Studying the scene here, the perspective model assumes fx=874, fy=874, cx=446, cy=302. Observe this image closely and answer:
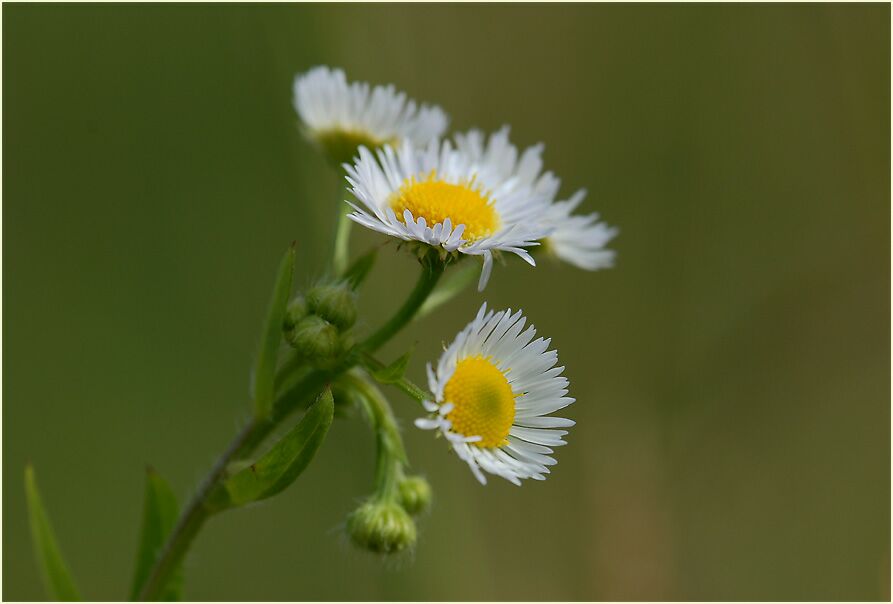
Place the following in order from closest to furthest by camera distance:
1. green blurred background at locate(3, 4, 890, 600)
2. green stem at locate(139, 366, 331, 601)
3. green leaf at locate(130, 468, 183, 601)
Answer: green stem at locate(139, 366, 331, 601)
green leaf at locate(130, 468, 183, 601)
green blurred background at locate(3, 4, 890, 600)

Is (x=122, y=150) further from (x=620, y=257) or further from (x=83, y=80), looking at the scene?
(x=620, y=257)

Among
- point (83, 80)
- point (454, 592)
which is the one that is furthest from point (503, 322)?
point (83, 80)

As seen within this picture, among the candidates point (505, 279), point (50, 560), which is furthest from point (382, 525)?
point (505, 279)

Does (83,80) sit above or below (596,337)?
above

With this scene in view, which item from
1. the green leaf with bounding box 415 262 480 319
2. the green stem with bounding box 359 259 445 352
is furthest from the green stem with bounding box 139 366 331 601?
the green leaf with bounding box 415 262 480 319

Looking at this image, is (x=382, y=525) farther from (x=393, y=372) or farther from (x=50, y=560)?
(x=50, y=560)

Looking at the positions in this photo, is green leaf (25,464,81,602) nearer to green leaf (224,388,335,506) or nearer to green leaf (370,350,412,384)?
green leaf (224,388,335,506)

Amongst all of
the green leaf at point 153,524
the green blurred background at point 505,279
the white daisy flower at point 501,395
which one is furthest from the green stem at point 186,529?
the green blurred background at point 505,279
